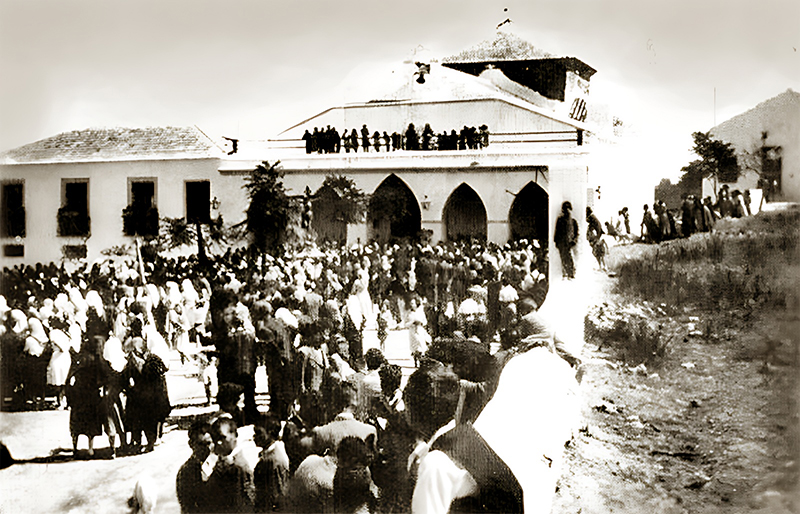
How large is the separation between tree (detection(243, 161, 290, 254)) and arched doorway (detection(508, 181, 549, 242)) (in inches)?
70.7

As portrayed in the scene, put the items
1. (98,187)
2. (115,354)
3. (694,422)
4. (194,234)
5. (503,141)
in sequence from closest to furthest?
1. (694,422)
2. (115,354)
3. (503,141)
4. (194,234)
5. (98,187)

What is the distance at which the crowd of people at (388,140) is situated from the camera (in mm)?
5684

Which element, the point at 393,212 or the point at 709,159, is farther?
the point at 393,212

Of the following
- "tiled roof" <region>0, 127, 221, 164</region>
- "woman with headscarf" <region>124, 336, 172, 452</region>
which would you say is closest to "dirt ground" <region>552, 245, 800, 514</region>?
"woman with headscarf" <region>124, 336, 172, 452</region>

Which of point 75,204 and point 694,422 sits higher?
point 75,204

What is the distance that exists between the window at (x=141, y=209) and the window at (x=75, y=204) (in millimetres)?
319

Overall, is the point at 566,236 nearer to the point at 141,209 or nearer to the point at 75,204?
the point at 141,209

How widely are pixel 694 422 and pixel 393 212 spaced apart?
2.64 metres

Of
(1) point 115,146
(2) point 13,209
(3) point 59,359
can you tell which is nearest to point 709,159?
(1) point 115,146

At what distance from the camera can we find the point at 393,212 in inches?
225

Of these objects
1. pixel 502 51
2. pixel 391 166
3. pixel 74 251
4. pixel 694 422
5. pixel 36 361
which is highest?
pixel 502 51

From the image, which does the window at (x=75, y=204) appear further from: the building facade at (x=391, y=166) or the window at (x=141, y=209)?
the window at (x=141, y=209)

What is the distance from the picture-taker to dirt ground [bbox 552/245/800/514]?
4926mm

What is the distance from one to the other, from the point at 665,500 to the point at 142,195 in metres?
4.49
